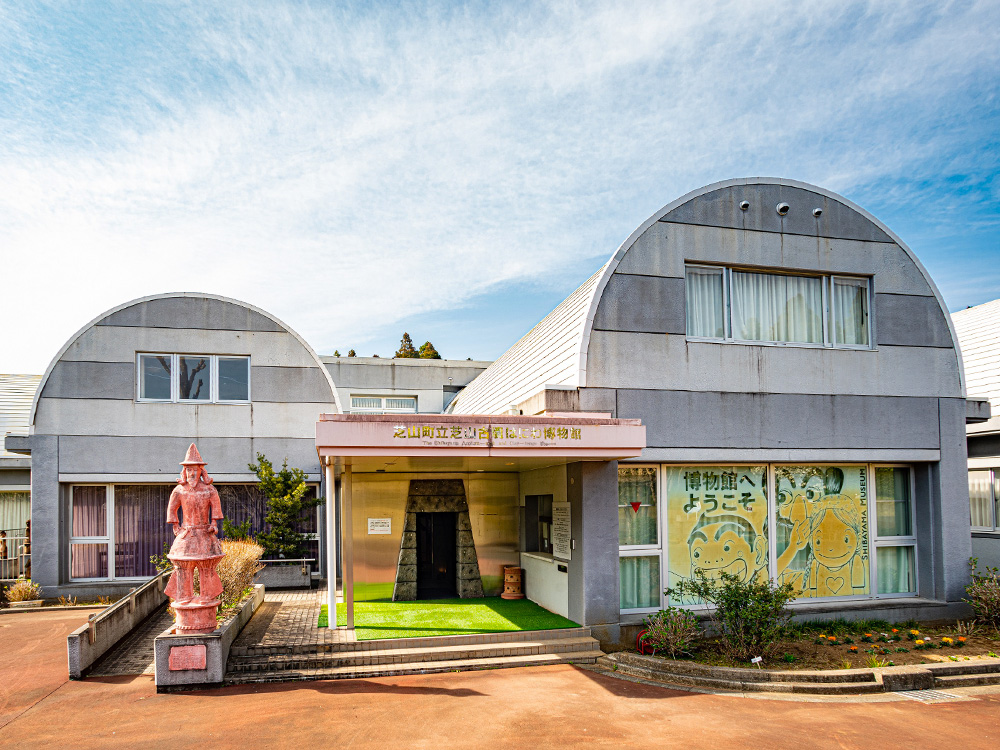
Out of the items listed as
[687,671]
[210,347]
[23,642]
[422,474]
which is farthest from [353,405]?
[687,671]

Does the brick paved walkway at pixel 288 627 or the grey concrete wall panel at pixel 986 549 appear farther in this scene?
the grey concrete wall panel at pixel 986 549

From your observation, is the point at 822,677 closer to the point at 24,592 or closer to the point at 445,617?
the point at 445,617

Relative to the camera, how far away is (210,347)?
55.4ft

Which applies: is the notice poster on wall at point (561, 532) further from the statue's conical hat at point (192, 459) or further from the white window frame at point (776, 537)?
the statue's conical hat at point (192, 459)

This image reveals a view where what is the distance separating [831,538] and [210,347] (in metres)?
13.6

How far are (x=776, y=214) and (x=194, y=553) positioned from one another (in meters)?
10.6

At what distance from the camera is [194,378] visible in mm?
16906

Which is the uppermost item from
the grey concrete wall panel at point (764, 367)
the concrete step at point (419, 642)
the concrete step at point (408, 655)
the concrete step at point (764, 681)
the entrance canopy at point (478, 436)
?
the grey concrete wall panel at point (764, 367)

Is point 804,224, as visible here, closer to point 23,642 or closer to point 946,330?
point 946,330

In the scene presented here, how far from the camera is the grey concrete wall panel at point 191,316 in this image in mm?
16609

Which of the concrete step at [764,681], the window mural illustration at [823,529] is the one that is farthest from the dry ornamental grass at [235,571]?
the window mural illustration at [823,529]

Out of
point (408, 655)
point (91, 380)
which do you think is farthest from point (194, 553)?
point (91, 380)

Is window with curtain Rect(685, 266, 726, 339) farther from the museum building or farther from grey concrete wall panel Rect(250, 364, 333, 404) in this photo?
grey concrete wall panel Rect(250, 364, 333, 404)

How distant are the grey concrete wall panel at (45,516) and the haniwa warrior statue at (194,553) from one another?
7513 millimetres
